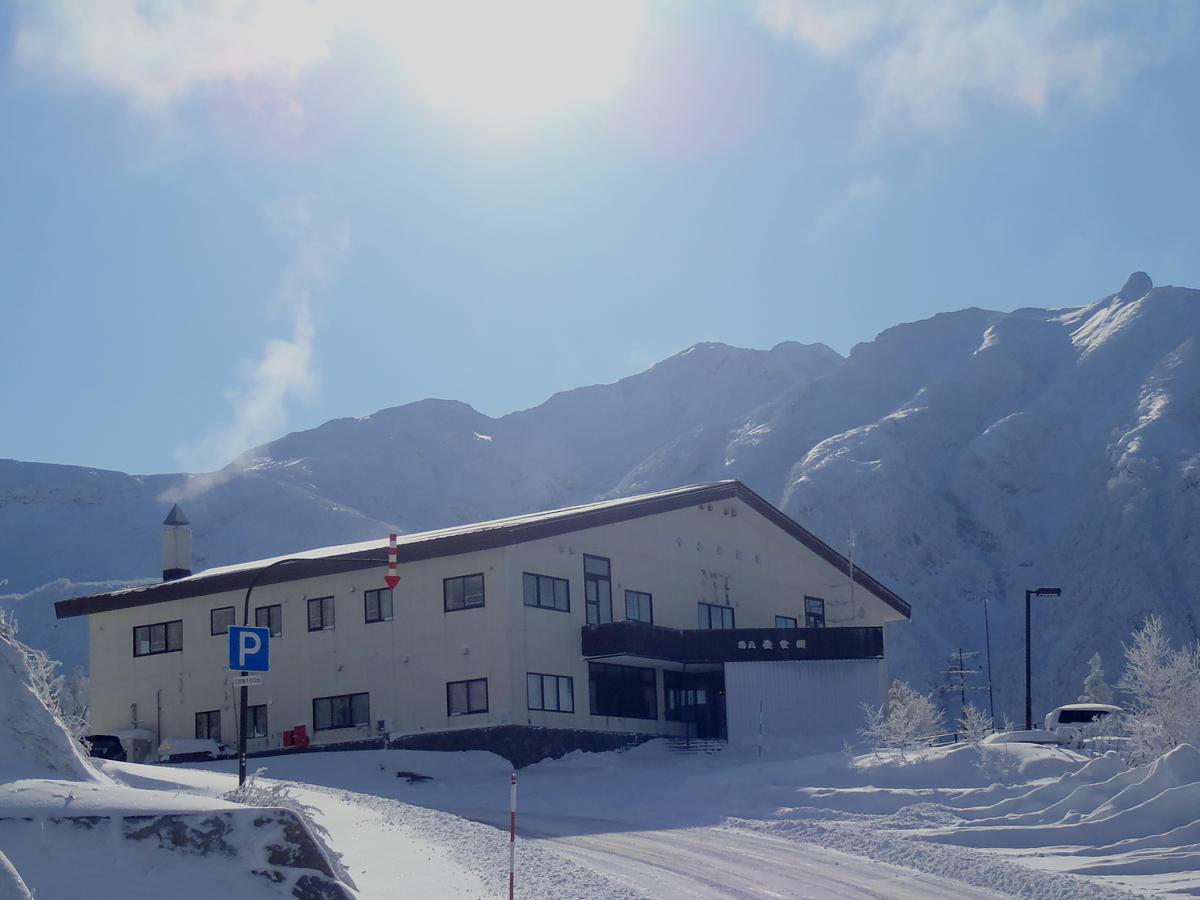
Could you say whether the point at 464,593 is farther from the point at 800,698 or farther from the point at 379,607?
the point at 800,698

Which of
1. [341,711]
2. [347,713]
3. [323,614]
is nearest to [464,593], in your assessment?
[323,614]

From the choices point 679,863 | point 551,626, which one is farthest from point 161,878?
point 551,626

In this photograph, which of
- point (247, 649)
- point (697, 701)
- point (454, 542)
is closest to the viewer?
point (247, 649)

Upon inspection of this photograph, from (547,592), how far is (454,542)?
11.9 feet

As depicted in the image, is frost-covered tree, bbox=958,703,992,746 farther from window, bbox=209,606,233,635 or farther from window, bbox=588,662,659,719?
window, bbox=209,606,233,635

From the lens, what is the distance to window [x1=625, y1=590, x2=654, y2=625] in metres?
47.8

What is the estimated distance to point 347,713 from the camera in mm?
45094

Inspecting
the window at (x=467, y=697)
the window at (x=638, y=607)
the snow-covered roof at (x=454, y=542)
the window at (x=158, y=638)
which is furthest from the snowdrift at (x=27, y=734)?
the window at (x=158, y=638)

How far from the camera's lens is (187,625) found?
161 ft

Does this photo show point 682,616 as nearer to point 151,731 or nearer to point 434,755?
point 434,755

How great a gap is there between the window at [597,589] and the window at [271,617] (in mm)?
10349

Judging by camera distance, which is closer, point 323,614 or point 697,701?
point 323,614

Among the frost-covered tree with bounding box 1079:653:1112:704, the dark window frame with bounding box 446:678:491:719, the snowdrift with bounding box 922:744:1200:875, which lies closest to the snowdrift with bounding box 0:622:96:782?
the snowdrift with bounding box 922:744:1200:875

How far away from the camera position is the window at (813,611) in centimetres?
5669
